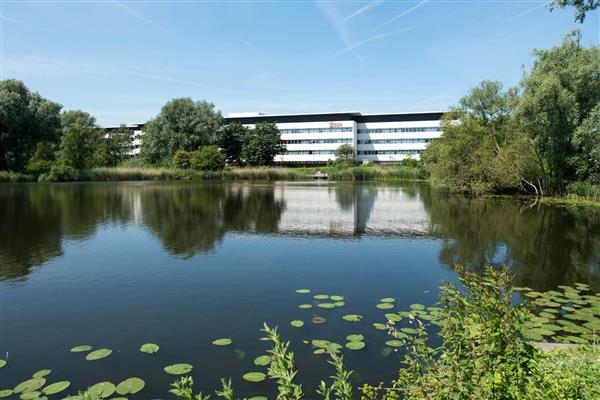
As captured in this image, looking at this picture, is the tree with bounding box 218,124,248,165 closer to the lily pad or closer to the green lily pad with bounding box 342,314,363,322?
the green lily pad with bounding box 342,314,363,322

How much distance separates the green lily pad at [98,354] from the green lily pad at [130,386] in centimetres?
112

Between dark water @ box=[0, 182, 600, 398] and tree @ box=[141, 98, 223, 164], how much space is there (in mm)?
73410

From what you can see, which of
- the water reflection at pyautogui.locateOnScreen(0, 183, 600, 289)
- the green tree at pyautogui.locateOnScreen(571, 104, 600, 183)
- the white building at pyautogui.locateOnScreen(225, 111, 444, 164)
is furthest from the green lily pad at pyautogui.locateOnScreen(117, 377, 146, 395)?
the white building at pyautogui.locateOnScreen(225, 111, 444, 164)

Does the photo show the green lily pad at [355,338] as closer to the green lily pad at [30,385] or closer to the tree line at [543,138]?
the green lily pad at [30,385]

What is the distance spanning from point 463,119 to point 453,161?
9457 millimetres

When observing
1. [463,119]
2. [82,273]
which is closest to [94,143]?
[463,119]

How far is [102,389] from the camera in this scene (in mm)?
6164

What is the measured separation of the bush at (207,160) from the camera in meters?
87.1

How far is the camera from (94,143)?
303ft

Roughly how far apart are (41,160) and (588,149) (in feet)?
247

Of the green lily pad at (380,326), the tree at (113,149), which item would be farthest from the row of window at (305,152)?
the green lily pad at (380,326)

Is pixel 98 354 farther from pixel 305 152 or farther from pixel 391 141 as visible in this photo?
pixel 391 141

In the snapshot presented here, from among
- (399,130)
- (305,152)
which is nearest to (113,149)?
(305,152)

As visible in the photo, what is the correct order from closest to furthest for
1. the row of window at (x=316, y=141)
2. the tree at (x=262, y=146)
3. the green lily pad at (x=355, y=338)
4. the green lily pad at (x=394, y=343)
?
the green lily pad at (x=394, y=343)
the green lily pad at (x=355, y=338)
the tree at (x=262, y=146)
the row of window at (x=316, y=141)
